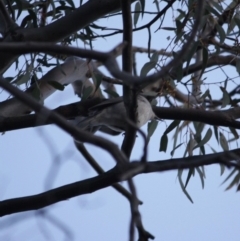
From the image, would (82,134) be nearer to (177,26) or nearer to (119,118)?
(119,118)

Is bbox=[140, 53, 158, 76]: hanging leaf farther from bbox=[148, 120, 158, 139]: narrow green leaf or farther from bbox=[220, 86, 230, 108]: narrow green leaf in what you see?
bbox=[220, 86, 230, 108]: narrow green leaf

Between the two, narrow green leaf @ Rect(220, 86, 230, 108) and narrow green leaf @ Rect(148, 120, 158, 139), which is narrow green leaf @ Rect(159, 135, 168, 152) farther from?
narrow green leaf @ Rect(220, 86, 230, 108)

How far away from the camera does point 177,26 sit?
216 cm

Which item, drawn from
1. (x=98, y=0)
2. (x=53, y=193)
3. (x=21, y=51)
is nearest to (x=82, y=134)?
(x=21, y=51)

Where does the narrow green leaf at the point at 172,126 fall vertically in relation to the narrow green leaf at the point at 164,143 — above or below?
above

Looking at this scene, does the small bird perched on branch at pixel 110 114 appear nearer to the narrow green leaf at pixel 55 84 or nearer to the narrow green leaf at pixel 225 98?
the narrow green leaf at pixel 55 84

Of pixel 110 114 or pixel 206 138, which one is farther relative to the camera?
pixel 206 138

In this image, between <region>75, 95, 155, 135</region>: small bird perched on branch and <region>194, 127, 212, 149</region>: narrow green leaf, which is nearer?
<region>75, 95, 155, 135</region>: small bird perched on branch

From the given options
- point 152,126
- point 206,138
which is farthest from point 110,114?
point 206,138

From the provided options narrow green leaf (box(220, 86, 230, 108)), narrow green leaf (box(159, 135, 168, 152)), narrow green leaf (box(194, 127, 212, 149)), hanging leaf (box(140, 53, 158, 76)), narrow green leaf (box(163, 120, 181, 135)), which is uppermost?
A: hanging leaf (box(140, 53, 158, 76))

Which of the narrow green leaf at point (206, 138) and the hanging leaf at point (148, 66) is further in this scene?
the narrow green leaf at point (206, 138)

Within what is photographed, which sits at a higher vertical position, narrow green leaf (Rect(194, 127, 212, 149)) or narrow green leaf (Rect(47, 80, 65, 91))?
narrow green leaf (Rect(47, 80, 65, 91))

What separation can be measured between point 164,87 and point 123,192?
0.43m

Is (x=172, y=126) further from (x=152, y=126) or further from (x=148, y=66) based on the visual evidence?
(x=148, y=66)
